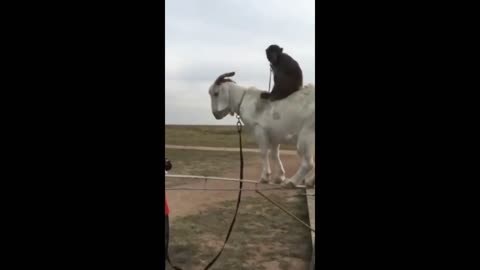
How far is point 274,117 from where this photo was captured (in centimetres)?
275

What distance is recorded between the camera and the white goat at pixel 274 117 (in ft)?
8.62

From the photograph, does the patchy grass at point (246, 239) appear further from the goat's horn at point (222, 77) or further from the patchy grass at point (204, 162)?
the patchy grass at point (204, 162)

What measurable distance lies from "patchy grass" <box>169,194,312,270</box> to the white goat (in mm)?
376

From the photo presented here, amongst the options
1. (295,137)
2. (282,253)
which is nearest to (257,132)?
(295,137)

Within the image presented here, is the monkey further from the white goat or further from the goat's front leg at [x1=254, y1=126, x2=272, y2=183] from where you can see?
the goat's front leg at [x1=254, y1=126, x2=272, y2=183]

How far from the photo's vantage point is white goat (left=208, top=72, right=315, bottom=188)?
8.62 feet

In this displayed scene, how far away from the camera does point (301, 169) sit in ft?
9.00

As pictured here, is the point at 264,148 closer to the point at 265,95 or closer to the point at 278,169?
the point at 278,169

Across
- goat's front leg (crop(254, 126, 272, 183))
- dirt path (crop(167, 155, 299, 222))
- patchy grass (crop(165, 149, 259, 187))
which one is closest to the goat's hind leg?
goat's front leg (crop(254, 126, 272, 183))

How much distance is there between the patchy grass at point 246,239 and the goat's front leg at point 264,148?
0.21m

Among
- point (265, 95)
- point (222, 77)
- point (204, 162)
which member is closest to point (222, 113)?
point (265, 95)

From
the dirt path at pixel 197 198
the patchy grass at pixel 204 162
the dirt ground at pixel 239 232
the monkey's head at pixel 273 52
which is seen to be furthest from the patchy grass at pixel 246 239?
the patchy grass at pixel 204 162
